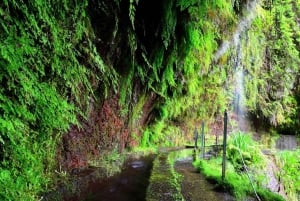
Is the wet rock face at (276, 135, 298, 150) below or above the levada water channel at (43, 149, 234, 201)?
above

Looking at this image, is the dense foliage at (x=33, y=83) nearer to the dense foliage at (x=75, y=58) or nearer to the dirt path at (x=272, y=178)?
the dense foliage at (x=75, y=58)

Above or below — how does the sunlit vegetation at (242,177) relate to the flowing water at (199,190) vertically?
above

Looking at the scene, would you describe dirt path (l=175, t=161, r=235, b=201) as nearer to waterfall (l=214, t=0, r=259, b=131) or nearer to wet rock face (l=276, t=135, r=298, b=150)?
waterfall (l=214, t=0, r=259, b=131)

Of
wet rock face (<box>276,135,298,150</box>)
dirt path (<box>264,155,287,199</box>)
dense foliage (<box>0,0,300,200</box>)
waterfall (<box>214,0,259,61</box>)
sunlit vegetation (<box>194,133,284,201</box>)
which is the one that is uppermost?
waterfall (<box>214,0,259,61</box>)

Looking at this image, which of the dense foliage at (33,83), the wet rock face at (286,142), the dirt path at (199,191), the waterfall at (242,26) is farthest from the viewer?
the wet rock face at (286,142)

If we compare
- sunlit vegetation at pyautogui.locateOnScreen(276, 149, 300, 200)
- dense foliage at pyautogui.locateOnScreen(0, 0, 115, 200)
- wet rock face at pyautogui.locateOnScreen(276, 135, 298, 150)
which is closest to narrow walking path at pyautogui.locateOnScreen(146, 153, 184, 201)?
dense foliage at pyautogui.locateOnScreen(0, 0, 115, 200)

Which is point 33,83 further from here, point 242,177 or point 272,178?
point 272,178

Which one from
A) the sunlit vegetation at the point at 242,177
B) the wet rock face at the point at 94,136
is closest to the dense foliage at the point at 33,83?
the wet rock face at the point at 94,136

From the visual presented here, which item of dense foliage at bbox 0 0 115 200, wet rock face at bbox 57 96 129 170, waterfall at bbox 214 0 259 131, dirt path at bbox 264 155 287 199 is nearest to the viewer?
dense foliage at bbox 0 0 115 200

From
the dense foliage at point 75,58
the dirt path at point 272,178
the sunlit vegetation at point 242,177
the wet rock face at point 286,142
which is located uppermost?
the dense foliage at point 75,58

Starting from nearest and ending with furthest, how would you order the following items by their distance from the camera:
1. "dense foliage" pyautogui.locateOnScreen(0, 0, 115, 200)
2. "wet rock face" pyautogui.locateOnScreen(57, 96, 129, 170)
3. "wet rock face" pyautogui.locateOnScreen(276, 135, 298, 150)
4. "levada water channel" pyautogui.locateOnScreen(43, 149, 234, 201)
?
"dense foliage" pyautogui.locateOnScreen(0, 0, 115, 200)
"levada water channel" pyautogui.locateOnScreen(43, 149, 234, 201)
"wet rock face" pyautogui.locateOnScreen(57, 96, 129, 170)
"wet rock face" pyautogui.locateOnScreen(276, 135, 298, 150)

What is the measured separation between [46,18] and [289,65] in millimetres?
23153

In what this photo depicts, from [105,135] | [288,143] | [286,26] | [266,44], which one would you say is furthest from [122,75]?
[288,143]

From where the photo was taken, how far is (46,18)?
344 cm
